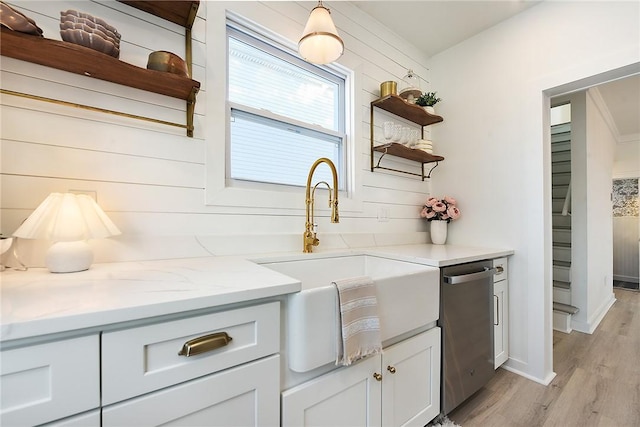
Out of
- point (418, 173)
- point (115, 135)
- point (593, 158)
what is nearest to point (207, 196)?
point (115, 135)

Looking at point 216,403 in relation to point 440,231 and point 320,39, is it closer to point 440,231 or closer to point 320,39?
point 320,39

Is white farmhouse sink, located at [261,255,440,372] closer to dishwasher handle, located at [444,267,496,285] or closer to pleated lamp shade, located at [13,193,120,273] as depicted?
dishwasher handle, located at [444,267,496,285]

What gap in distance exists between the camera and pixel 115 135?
1164mm

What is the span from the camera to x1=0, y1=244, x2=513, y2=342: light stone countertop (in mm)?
530

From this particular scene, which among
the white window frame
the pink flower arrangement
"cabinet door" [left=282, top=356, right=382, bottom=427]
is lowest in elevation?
"cabinet door" [left=282, top=356, right=382, bottom=427]

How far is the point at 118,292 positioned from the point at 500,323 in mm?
2210

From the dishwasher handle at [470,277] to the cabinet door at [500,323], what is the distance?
0.24 meters

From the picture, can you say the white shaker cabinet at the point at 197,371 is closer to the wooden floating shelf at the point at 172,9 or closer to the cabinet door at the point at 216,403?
the cabinet door at the point at 216,403

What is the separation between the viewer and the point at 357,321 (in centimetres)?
97

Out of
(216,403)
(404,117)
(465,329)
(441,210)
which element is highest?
(404,117)

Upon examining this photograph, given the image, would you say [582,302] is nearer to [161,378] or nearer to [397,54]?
[397,54]

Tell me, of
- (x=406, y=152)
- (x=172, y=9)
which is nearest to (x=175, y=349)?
(x=172, y=9)

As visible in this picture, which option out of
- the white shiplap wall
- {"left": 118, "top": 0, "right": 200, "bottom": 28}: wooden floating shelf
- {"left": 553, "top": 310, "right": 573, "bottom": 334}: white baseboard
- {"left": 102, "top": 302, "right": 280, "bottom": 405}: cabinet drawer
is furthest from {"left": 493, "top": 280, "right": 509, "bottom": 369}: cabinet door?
{"left": 118, "top": 0, "right": 200, "bottom": 28}: wooden floating shelf

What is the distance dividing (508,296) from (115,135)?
2568mm
